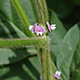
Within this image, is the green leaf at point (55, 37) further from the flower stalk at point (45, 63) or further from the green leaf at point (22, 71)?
the flower stalk at point (45, 63)

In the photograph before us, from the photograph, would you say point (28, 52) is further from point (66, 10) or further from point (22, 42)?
point (66, 10)

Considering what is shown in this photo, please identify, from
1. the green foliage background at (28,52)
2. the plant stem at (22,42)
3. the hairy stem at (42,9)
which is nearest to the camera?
the plant stem at (22,42)

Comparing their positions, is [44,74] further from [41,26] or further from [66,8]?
[66,8]

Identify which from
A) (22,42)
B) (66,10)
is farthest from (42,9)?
(66,10)

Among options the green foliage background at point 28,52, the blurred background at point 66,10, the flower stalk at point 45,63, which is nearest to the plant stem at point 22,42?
the flower stalk at point 45,63

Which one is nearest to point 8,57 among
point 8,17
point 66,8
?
point 8,17

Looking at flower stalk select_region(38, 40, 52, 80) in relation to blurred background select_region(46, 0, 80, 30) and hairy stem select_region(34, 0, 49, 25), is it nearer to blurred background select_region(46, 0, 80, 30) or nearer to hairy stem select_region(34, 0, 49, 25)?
hairy stem select_region(34, 0, 49, 25)

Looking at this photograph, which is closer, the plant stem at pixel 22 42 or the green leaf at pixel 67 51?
the plant stem at pixel 22 42
